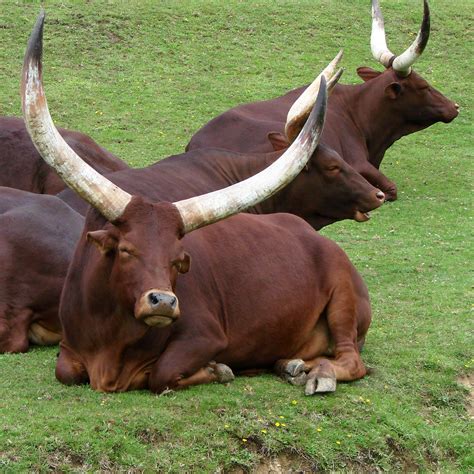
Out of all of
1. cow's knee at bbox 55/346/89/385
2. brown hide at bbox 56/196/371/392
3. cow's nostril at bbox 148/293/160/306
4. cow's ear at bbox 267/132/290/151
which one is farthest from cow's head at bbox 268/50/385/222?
cow's nostril at bbox 148/293/160/306

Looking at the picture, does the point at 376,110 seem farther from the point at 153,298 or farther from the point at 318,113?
the point at 153,298

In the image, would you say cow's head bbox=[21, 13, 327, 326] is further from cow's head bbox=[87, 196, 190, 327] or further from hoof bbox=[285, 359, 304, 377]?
hoof bbox=[285, 359, 304, 377]

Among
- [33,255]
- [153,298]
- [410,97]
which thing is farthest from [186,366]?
[410,97]

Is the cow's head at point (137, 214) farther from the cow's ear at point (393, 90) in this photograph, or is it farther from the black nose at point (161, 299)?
the cow's ear at point (393, 90)

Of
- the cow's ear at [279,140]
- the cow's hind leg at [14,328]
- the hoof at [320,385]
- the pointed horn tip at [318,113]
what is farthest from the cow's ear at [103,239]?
the cow's ear at [279,140]

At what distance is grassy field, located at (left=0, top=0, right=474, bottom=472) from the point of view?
6.88 metres

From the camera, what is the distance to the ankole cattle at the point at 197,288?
6.91m

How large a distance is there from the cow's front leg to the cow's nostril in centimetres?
85

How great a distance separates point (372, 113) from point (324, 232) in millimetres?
2357

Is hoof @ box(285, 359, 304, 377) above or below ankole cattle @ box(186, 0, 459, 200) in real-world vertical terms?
above

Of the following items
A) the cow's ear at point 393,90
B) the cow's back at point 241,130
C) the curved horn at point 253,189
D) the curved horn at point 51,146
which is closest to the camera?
the curved horn at point 51,146

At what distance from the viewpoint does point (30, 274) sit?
869 centimetres

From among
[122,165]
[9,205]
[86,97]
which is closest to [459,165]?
[86,97]

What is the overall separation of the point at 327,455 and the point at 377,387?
3.47 feet
